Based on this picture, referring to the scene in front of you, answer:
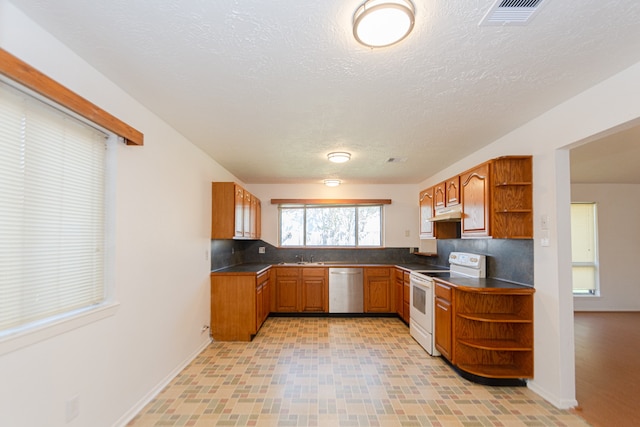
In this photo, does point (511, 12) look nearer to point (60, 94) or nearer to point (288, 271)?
point (60, 94)

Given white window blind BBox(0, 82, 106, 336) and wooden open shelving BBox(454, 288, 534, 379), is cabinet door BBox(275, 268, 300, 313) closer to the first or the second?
wooden open shelving BBox(454, 288, 534, 379)

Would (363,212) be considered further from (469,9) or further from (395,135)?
(469,9)

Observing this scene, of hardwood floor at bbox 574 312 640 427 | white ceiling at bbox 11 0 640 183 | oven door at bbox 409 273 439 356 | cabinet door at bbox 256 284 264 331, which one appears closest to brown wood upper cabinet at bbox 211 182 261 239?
cabinet door at bbox 256 284 264 331

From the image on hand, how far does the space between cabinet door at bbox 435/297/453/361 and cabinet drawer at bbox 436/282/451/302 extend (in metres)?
0.04

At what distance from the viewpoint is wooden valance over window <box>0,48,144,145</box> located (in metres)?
1.26

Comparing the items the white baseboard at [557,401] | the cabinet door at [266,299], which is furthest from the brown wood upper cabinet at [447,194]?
the cabinet door at [266,299]

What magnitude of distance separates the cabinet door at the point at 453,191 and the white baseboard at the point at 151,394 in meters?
3.48

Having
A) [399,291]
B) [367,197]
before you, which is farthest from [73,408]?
[367,197]

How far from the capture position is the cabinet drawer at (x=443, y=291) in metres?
3.13

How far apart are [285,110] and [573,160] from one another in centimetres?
386

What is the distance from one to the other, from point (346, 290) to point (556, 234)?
10.7 ft

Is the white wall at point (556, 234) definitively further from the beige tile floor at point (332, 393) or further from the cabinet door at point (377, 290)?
the cabinet door at point (377, 290)

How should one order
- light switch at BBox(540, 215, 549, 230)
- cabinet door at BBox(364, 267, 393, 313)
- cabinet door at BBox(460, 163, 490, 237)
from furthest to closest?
cabinet door at BBox(364, 267, 393, 313), cabinet door at BBox(460, 163, 490, 237), light switch at BBox(540, 215, 549, 230)

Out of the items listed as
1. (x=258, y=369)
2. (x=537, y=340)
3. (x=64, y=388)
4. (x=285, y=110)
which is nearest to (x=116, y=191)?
(x=64, y=388)
